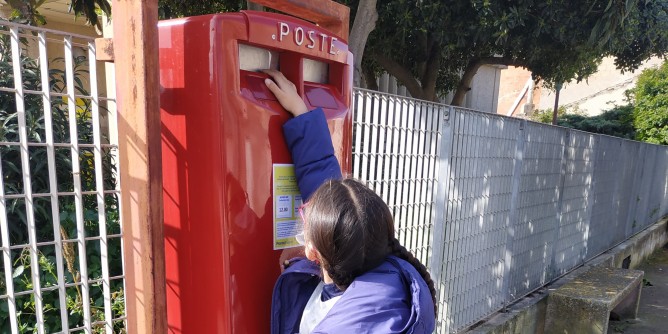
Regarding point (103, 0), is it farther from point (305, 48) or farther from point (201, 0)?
point (305, 48)

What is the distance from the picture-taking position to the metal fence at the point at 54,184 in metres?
1.27

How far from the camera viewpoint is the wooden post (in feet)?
3.89

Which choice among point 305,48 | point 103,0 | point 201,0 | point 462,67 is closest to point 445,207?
point 305,48

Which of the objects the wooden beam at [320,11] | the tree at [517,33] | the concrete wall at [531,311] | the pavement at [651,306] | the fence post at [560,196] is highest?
the tree at [517,33]

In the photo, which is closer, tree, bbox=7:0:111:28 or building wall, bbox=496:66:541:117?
tree, bbox=7:0:111:28

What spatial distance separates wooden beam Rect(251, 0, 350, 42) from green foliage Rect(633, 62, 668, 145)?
1314cm

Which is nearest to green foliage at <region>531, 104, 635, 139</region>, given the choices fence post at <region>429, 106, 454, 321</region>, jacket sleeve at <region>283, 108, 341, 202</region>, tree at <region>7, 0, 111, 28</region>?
fence post at <region>429, 106, 454, 321</region>

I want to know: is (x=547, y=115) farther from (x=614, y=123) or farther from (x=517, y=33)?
(x=517, y=33)

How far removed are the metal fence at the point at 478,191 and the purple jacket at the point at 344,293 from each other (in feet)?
3.47

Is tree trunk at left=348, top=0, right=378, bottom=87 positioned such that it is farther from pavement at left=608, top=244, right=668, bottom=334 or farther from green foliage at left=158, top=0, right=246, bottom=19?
pavement at left=608, top=244, right=668, bottom=334

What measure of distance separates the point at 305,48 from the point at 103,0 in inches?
102

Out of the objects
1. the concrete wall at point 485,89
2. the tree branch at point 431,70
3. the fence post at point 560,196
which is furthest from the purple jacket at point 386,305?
the concrete wall at point 485,89

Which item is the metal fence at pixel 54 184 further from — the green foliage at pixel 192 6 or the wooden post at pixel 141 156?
the green foliage at pixel 192 6

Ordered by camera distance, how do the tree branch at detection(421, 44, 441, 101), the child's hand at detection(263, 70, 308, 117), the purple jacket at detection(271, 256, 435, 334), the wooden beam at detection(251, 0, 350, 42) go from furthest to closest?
1. the tree branch at detection(421, 44, 441, 101)
2. the wooden beam at detection(251, 0, 350, 42)
3. the child's hand at detection(263, 70, 308, 117)
4. the purple jacket at detection(271, 256, 435, 334)
